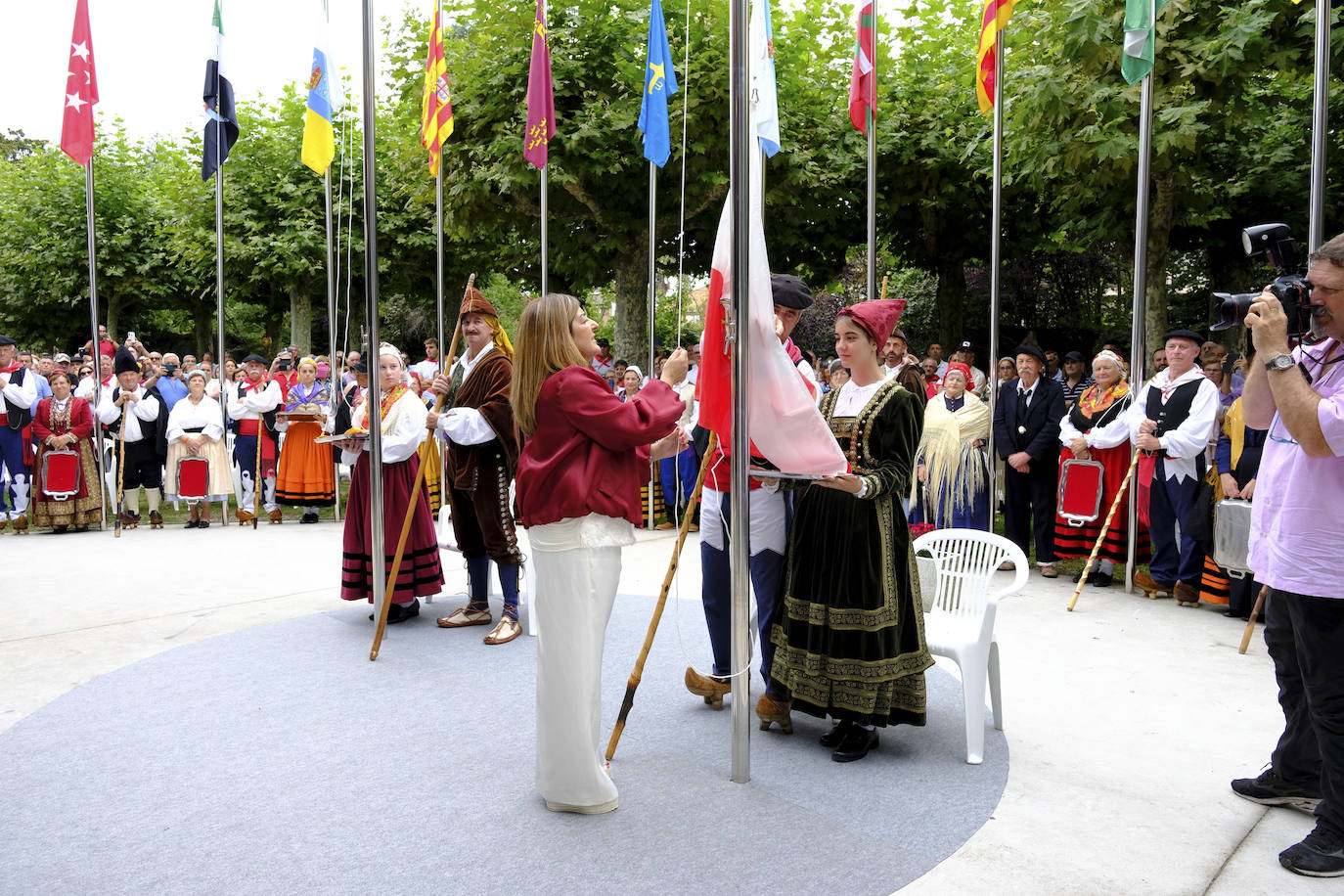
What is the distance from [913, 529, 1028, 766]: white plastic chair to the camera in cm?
396

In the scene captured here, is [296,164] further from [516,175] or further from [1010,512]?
[1010,512]

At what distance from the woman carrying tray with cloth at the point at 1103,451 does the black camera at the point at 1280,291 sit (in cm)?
382

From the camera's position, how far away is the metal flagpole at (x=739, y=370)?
3557 mm

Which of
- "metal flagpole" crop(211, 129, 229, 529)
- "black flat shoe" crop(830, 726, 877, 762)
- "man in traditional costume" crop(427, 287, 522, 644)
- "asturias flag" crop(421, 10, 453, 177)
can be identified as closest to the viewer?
"black flat shoe" crop(830, 726, 877, 762)

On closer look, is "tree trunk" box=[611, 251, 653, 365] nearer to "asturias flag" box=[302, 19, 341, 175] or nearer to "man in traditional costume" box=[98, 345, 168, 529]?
"man in traditional costume" box=[98, 345, 168, 529]

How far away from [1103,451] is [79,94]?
10120 mm

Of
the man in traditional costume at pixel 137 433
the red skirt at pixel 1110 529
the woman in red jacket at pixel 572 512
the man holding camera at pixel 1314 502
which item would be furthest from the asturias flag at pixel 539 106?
the man holding camera at pixel 1314 502

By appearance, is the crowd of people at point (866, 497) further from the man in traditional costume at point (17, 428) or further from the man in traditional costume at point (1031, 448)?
the man in traditional costume at point (17, 428)

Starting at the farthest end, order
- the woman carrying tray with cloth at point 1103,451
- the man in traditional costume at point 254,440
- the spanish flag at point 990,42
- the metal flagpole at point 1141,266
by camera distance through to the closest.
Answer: the man in traditional costume at point 254,440, the spanish flag at point 990,42, the woman carrying tray with cloth at point 1103,451, the metal flagpole at point 1141,266

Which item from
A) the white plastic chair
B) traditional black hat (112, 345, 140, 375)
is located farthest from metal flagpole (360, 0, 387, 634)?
traditional black hat (112, 345, 140, 375)

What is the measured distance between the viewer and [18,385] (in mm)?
10109

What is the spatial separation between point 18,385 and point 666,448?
29.6ft

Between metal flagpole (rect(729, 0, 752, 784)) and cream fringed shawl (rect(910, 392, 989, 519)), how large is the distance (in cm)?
453

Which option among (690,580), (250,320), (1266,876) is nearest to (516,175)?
(690,580)
